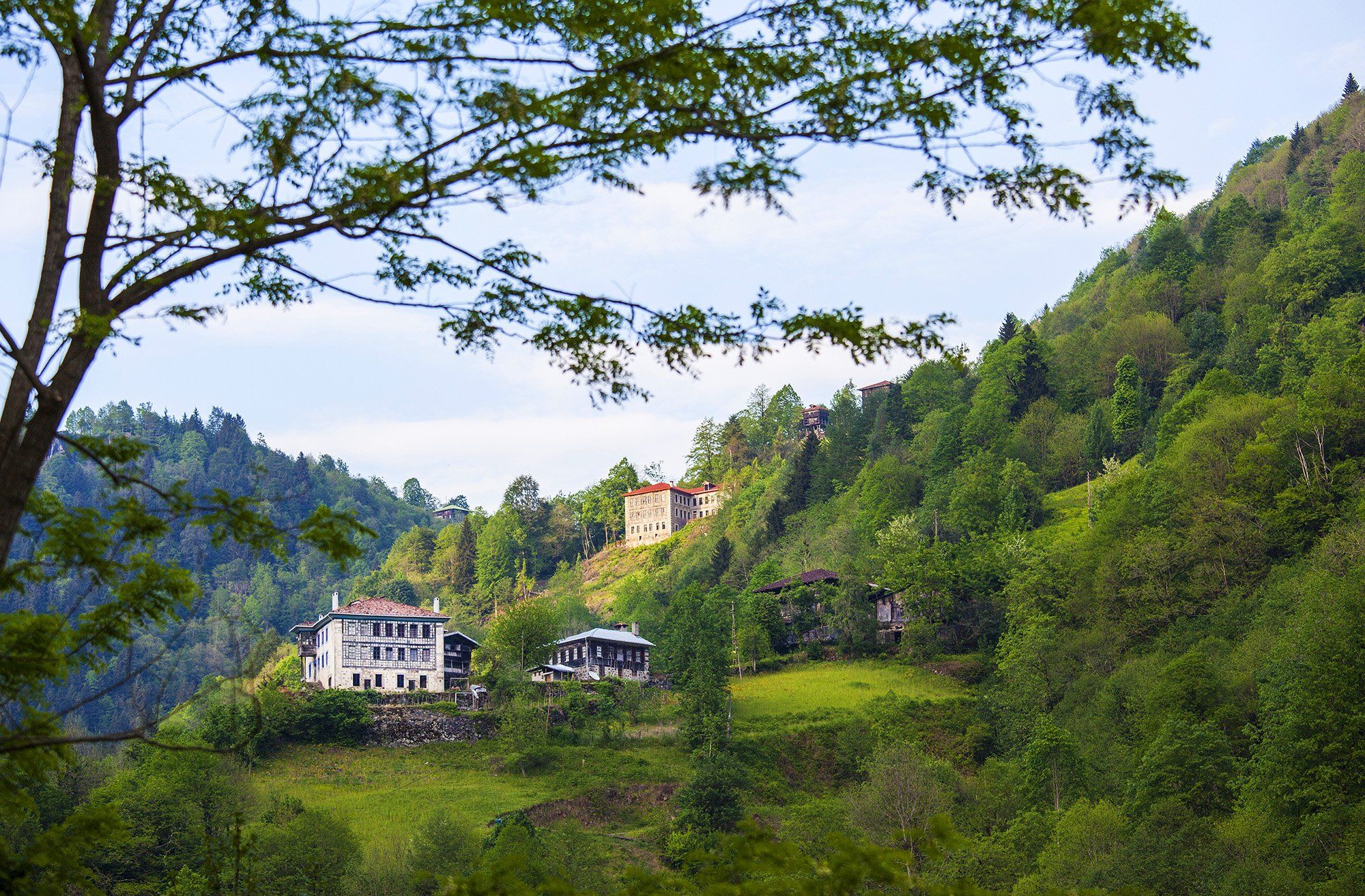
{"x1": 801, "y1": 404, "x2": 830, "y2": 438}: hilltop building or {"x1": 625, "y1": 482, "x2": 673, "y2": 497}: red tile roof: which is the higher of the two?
{"x1": 801, "y1": 404, "x2": 830, "y2": 438}: hilltop building

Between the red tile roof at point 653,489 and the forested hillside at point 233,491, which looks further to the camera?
the red tile roof at point 653,489

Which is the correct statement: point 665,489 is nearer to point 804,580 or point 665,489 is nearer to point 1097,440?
point 804,580

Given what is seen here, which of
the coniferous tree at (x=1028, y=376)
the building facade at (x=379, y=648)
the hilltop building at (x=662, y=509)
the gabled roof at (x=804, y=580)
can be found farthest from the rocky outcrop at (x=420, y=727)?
the hilltop building at (x=662, y=509)

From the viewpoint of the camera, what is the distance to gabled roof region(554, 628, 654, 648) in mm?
67938

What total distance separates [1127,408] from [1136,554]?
2742 centimetres

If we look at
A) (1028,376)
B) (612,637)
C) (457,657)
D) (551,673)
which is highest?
(1028,376)

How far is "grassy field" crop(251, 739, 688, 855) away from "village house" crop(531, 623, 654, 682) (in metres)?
14.3

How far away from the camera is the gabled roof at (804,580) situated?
69000mm

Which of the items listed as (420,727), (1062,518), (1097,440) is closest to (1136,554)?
(1062,518)

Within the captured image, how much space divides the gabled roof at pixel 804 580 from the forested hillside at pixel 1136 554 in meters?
1.54

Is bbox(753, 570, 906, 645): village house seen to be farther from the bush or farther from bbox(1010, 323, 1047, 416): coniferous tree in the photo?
bbox(1010, 323, 1047, 416): coniferous tree

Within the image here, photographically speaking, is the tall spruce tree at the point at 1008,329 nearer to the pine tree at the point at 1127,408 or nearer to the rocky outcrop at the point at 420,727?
the pine tree at the point at 1127,408

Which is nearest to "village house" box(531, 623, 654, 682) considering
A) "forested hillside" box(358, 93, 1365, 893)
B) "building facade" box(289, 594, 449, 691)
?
"forested hillside" box(358, 93, 1365, 893)

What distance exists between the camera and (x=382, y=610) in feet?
208
